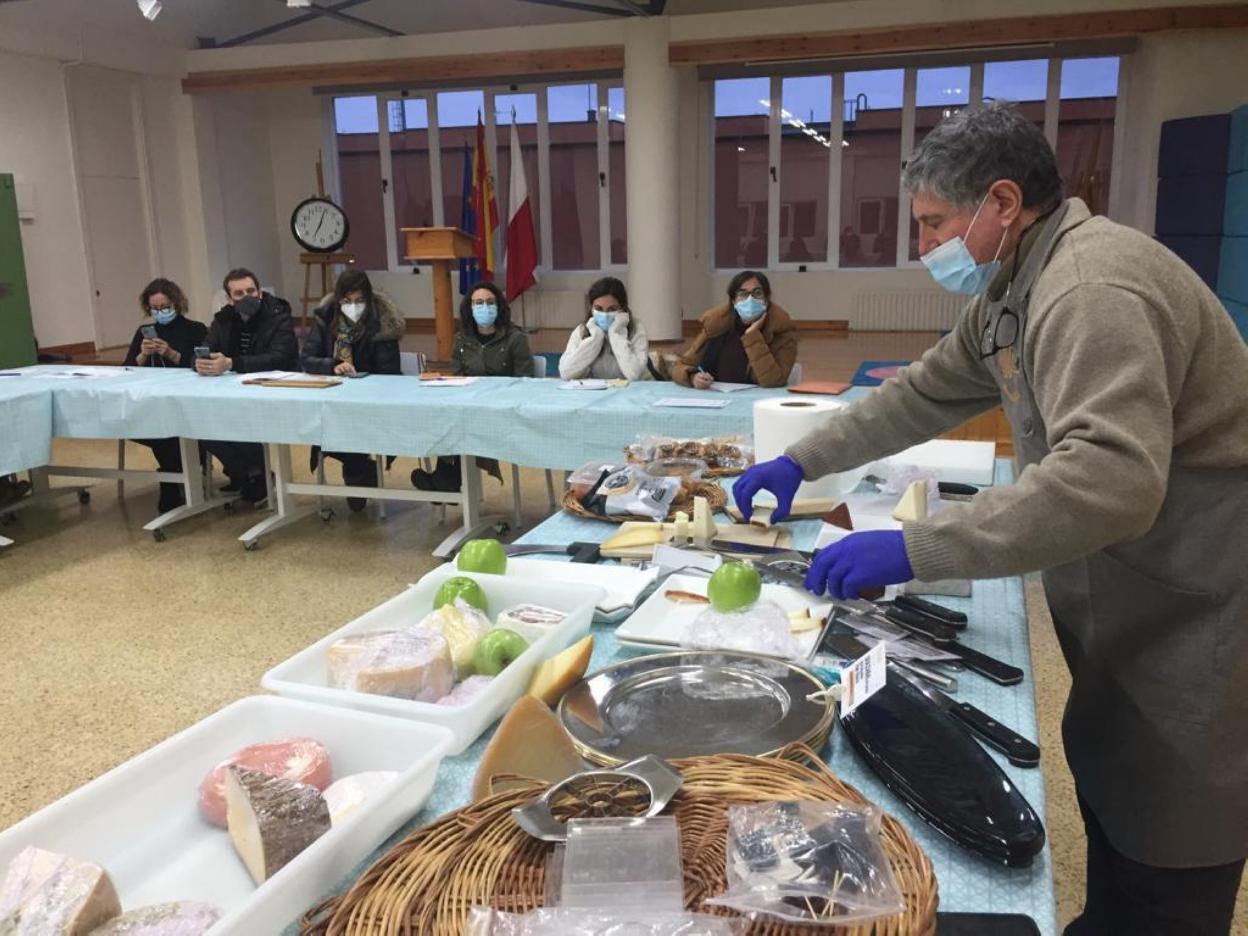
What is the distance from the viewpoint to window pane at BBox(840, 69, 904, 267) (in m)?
9.26

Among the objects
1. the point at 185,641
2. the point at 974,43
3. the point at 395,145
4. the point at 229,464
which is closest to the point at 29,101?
the point at 395,145

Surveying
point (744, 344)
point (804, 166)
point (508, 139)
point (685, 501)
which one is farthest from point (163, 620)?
point (804, 166)

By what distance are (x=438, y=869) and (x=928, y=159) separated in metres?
0.99

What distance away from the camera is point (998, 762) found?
96 cm

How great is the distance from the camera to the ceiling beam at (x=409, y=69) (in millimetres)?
8000

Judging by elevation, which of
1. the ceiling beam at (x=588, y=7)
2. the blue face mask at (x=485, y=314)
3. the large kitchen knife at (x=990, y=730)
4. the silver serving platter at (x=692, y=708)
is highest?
the ceiling beam at (x=588, y=7)

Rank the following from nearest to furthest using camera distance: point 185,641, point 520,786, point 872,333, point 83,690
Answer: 1. point 520,786
2. point 83,690
3. point 185,641
4. point 872,333

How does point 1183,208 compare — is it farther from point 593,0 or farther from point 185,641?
point 185,641

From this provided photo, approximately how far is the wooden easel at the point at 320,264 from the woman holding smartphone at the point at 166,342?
3.01 meters

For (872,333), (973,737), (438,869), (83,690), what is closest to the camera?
(438,869)

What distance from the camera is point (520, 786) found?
0.82m

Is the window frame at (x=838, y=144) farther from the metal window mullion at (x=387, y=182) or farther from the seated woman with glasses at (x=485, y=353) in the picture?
the seated woman with glasses at (x=485, y=353)

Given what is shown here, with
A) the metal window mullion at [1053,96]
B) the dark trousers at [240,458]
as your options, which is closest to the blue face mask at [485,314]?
the dark trousers at [240,458]

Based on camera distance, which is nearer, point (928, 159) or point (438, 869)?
point (438, 869)
